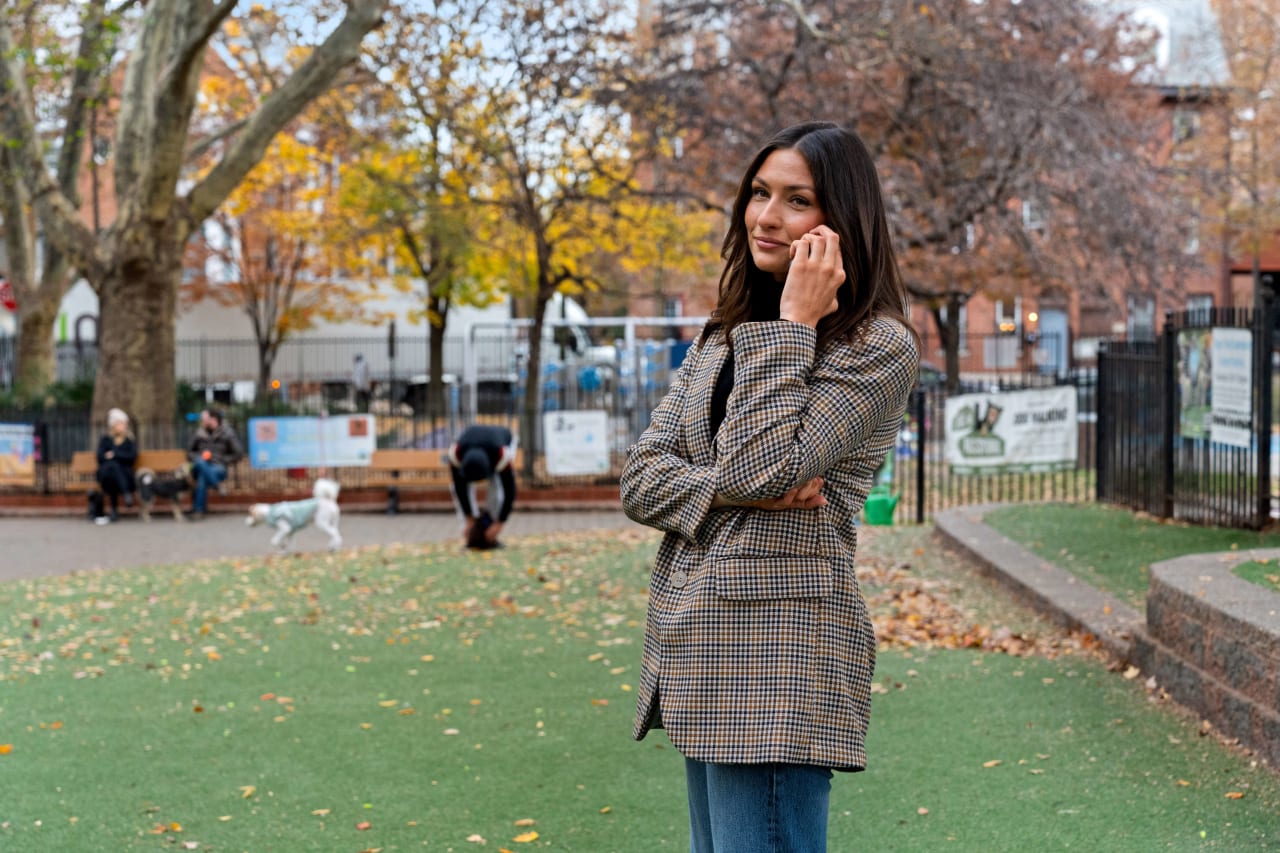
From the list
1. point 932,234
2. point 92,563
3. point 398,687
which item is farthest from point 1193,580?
point 932,234

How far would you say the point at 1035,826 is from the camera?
4.92 m

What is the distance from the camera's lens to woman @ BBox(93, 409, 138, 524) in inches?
761

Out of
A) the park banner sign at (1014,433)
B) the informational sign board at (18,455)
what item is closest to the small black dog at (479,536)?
the park banner sign at (1014,433)

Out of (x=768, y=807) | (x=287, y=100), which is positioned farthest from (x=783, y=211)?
(x=287, y=100)

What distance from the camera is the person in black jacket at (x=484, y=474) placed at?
552 inches

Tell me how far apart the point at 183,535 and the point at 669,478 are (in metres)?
16.1

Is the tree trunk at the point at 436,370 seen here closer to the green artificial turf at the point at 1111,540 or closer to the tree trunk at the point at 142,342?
the tree trunk at the point at 142,342

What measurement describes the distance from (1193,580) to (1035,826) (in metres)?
2.13

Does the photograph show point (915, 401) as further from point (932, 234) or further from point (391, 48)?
point (391, 48)

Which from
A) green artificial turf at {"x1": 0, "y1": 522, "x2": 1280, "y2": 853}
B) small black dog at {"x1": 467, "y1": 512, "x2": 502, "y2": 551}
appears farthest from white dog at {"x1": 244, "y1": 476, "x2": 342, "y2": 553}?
green artificial turf at {"x1": 0, "y1": 522, "x2": 1280, "y2": 853}

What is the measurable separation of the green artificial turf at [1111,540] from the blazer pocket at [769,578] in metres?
6.18

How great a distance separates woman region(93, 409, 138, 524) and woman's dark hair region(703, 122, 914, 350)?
17.9m

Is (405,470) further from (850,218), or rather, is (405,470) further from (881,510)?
(850,218)

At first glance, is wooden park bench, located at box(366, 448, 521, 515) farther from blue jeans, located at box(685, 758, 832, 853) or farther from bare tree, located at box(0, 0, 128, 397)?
blue jeans, located at box(685, 758, 832, 853)
